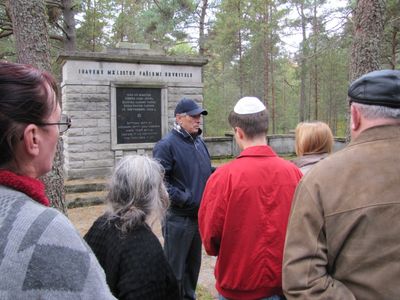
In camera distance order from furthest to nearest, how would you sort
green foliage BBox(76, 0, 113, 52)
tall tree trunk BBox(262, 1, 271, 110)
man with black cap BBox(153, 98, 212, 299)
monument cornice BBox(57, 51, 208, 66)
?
tall tree trunk BBox(262, 1, 271, 110), green foliage BBox(76, 0, 113, 52), monument cornice BBox(57, 51, 208, 66), man with black cap BBox(153, 98, 212, 299)

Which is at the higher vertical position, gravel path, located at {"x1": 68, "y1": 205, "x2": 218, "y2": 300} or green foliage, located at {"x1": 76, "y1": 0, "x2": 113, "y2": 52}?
green foliage, located at {"x1": 76, "y1": 0, "x2": 113, "y2": 52}

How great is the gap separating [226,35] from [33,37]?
55.4ft

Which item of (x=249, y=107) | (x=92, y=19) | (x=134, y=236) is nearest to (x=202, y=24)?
(x=92, y=19)

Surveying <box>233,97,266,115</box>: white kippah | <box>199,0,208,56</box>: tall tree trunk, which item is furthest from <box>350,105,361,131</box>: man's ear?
<box>199,0,208,56</box>: tall tree trunk

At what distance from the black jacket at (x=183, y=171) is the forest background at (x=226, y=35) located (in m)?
7.24

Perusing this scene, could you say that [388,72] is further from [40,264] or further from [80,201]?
[80,201]

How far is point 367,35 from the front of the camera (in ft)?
18.7

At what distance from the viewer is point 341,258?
149 centimetres

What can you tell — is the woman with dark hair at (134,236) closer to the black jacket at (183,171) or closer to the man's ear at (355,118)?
the man's ear at (355,118)

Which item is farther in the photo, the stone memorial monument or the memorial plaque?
the memorial plaque

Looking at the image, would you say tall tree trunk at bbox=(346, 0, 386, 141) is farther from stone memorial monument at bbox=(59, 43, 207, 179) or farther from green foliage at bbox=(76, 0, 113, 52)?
green foliage at bbox=(76, 0, 113, 52)

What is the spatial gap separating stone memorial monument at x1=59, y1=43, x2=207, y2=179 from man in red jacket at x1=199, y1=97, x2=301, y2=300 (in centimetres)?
647

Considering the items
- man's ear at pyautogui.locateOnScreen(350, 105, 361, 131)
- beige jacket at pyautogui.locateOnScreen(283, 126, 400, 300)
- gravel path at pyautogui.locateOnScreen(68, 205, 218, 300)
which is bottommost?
gravel path at pyautogui.locateOnScreen(68, 205, 218, 300)

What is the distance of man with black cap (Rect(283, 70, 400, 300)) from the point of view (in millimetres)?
1438
